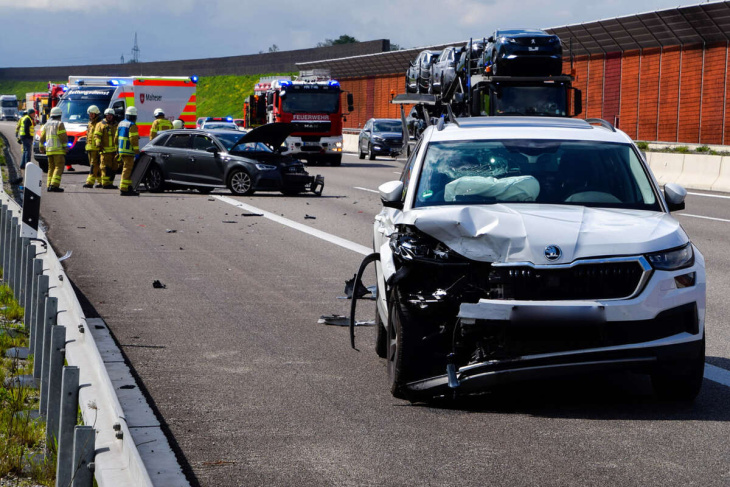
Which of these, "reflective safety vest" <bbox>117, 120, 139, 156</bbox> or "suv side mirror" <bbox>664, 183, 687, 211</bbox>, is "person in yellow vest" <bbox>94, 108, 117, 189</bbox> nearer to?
"reflective safety vest" <bbox>117, 120, 139, 156</bbox>

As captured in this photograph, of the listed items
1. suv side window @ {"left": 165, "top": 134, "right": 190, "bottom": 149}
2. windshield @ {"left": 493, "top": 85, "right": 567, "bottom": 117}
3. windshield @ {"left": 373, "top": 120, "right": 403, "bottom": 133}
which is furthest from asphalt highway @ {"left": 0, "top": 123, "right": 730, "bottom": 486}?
windshield @ {"left": 373, "top": 120, "right": 403, "bottom": 133}

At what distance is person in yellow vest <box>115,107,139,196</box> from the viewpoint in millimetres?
24453

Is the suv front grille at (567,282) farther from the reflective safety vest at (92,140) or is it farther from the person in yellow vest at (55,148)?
the reflective safety vest at (92,140)

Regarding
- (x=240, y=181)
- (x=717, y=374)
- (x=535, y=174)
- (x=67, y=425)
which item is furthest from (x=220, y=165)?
(x=67, y=425)

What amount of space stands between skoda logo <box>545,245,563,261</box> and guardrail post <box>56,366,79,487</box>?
2509 mm

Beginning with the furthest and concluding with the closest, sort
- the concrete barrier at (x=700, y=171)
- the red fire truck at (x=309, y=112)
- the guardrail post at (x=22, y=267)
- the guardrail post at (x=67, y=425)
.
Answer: the red fire truck at (x=309, y=112) → the concrete barrier at (x=700, y=171) → the guardrail post at (x=22, y=267) → the guardrail post at (x=67, y=425)

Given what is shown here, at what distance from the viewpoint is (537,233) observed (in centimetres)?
605

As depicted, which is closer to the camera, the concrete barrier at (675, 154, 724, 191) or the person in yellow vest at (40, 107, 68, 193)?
the person in yellow vest at (40, 107, 68, 193)

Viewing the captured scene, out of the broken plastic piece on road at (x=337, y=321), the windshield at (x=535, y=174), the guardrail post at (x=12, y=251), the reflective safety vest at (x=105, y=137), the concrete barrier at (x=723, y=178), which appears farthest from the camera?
the concrete barrier at (x=723, y=178)

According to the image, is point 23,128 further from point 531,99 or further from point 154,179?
point 531,99

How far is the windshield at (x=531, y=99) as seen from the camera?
24.7 meters

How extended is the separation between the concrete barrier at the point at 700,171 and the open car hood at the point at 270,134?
Answer: 10.8m

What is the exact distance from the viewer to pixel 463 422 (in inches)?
239

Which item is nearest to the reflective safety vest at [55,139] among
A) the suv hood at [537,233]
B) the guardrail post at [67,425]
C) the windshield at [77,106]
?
the windshield at [77,106]
